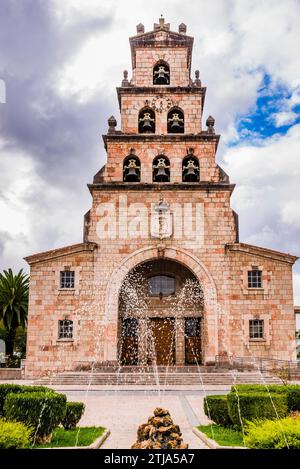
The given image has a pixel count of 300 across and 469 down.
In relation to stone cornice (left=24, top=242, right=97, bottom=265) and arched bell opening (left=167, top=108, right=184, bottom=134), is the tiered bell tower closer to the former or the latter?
arched bell opening (left=167, top=108, right=184, bottom=134)

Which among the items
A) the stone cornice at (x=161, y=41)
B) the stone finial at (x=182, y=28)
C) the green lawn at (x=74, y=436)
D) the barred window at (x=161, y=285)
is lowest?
the green lawn at (x=74, y=436)

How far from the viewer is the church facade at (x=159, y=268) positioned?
90.4ft

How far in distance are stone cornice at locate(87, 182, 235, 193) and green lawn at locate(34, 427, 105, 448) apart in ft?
62.0

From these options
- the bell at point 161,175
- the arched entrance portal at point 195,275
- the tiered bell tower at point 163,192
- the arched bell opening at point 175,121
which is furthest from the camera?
the arched bell opening at point 175,121

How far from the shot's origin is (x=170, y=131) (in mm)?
31453

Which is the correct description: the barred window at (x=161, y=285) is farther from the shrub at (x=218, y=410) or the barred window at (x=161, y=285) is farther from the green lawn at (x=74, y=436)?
the green lawn at (x=74, y=436)

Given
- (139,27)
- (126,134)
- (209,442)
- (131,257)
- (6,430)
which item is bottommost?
(209,442)

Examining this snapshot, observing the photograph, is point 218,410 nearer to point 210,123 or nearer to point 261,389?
point 261,389

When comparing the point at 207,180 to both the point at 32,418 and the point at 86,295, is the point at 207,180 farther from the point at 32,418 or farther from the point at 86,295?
the point at 32,418

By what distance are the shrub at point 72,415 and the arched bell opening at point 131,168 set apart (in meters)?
19.4

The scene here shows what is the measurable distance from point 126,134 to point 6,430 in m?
24.5

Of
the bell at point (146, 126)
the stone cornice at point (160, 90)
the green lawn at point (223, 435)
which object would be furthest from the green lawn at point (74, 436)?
the stone cornice at point (160, 90)

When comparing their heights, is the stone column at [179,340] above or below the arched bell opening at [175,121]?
below
